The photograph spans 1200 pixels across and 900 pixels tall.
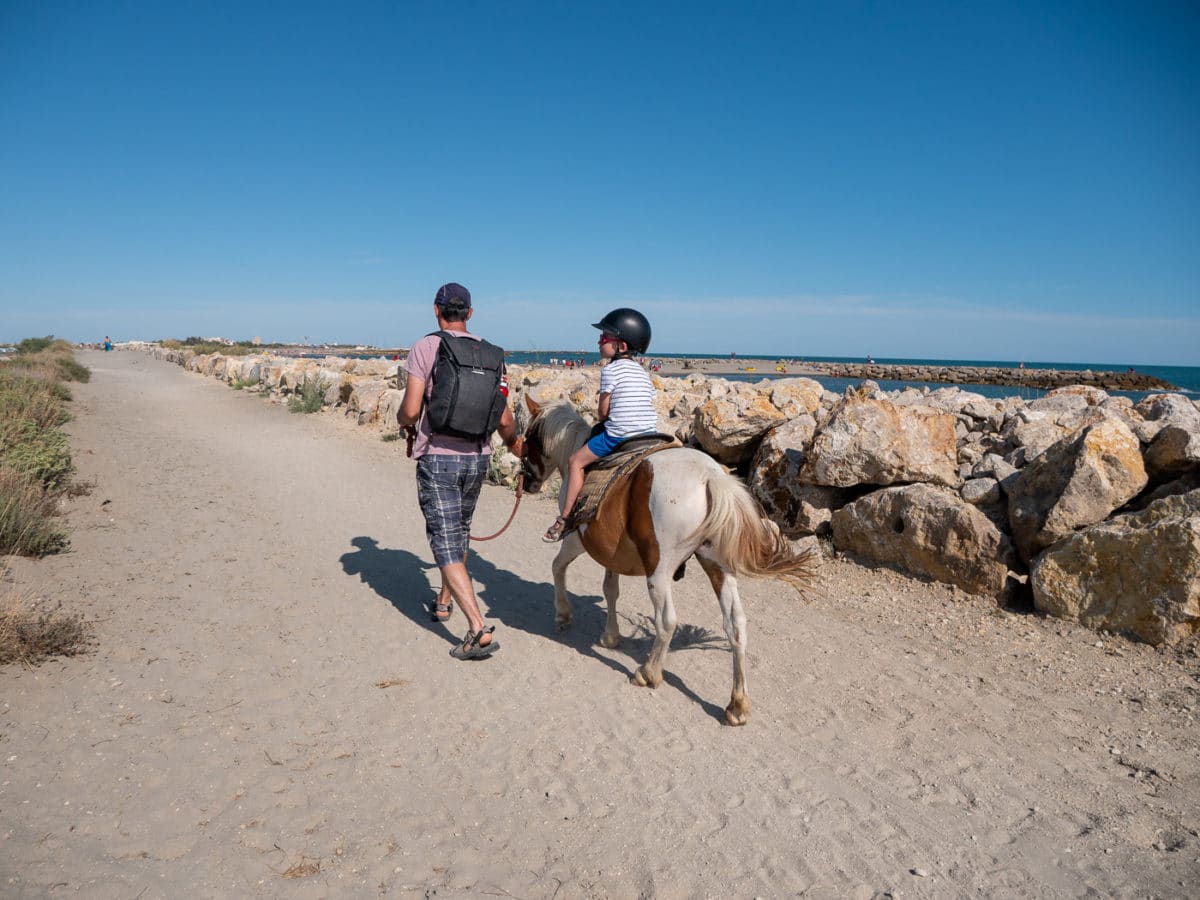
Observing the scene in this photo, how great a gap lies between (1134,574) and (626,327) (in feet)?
13.0

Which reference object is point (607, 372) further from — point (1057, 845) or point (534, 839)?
point (1057, 845)

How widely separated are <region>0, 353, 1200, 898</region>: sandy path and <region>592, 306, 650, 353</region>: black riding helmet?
2362 millimetres

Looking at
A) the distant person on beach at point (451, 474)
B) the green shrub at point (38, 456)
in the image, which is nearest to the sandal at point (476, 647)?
the distant person on beach at point (451, 474)

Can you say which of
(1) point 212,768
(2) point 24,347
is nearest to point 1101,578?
(1) point 212,768

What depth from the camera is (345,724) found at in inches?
149

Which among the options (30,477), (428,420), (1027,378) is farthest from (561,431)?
(1027,378)

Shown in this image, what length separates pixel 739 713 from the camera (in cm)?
394

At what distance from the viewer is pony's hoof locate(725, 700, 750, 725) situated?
3932mm

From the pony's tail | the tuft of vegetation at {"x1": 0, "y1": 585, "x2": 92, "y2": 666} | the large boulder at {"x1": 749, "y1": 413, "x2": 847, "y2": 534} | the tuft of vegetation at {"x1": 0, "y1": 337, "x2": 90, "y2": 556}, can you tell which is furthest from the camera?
the large boulder at {"x1": 749, "y1": 413, "x2": 847, "y2": 534}

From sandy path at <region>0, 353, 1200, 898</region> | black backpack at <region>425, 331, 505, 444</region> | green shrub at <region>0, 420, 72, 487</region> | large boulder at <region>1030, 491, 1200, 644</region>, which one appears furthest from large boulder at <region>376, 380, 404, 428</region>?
large boulder at <region>1030, 491, 1200, 644</region>

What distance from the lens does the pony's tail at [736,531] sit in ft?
12.6

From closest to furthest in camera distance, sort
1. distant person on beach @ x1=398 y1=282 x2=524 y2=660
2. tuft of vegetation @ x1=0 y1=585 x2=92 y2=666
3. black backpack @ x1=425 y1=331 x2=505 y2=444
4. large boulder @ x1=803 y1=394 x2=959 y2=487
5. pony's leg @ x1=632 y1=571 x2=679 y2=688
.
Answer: tuft of vegetation @ x1=0 y1=585 x2=92 y2=666
pony's leg @ x1=632 y1=571 x2=679 y2=688
black backpack @ x1=425 y1=331 x2=505 y2=444
distant person on beach @ x1=398 y1=282 x2=524 y2=660
large boulder @ x1=803 y1=394 x2=959 y2=487

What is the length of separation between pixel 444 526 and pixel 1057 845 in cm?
377

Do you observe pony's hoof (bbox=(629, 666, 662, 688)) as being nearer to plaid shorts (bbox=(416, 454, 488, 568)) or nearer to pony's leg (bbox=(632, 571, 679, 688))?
pony's leg (bbox=(632, 571, 679, 688))
